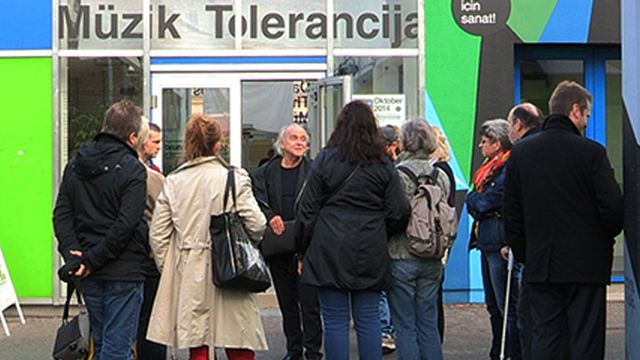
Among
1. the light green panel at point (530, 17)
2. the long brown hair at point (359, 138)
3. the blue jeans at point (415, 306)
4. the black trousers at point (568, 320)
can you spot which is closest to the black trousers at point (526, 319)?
the black trousers at point (568, 320)

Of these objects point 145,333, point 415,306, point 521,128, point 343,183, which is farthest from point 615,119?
point 145,333

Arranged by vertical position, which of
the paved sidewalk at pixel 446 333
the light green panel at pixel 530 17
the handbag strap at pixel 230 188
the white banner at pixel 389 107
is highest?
the light green panel at pixel 530 17

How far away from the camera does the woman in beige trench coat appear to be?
576 cm

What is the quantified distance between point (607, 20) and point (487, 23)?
1279 mm

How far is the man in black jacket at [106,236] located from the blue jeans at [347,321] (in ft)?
4.06

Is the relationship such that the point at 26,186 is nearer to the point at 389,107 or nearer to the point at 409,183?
the point at 389,107

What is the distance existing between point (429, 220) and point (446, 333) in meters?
2.69

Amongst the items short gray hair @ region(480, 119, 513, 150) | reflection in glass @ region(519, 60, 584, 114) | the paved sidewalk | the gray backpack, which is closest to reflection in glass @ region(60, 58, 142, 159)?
the paved sidewalk

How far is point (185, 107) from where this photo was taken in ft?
32.7

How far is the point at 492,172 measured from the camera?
681 centimetres

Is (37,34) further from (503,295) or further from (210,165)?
(503,295)

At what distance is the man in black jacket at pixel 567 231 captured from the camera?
520 centimetres

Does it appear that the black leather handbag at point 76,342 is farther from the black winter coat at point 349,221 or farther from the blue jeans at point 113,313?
the black winter coat at point 349,221

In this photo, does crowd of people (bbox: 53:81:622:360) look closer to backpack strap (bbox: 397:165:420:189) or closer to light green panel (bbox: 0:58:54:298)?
backpack strap (bbox: 397:165:420:189)
